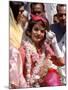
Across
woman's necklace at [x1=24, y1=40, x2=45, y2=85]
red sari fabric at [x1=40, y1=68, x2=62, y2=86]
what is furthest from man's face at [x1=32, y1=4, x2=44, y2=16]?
red sari fabric at [x1=40, y1=68, x2=62, y2=86]

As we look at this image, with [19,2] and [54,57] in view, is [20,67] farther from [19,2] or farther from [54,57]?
[19,2]

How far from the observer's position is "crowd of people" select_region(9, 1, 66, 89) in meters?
0.87

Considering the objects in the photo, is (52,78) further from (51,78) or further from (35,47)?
(35,47)

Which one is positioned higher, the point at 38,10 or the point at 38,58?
the point at 38,10

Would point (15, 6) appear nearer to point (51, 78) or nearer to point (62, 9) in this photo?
point (62, 9)

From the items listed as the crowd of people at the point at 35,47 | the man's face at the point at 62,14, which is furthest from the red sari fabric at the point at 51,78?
the man's face at the point at 62,14

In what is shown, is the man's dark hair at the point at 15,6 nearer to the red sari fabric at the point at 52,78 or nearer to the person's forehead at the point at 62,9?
the person's forehead at the point at 62,9

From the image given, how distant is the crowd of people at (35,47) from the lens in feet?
2.85

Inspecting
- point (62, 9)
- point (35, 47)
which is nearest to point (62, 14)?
point (62, 9)

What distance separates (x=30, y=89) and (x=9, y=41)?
21 centimetres

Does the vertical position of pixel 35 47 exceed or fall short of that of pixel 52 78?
it exceeds it

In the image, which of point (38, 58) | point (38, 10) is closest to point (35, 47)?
point (38, 58)

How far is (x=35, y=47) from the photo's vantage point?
890 millimetres

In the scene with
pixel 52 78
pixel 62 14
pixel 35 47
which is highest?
pixel 62 14
